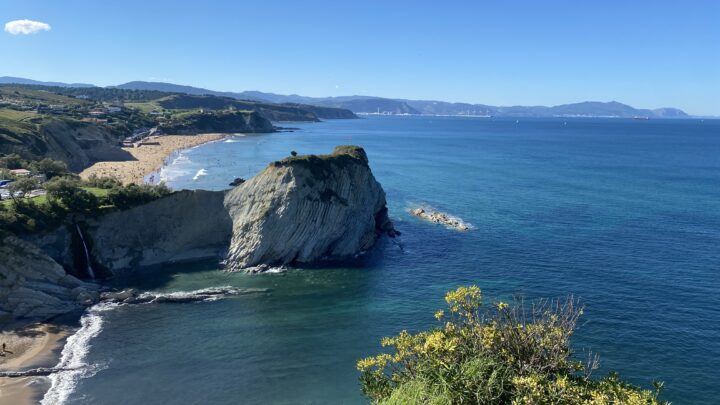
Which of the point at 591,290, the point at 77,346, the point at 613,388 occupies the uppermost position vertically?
the point at 613,388

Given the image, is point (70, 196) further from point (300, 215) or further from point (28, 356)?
point (300, 215)

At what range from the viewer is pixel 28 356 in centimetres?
3975

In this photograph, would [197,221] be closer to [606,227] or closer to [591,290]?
[591,290]

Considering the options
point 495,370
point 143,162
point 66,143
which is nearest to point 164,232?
point 495,370

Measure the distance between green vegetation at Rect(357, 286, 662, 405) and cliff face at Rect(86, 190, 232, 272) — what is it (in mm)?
45310

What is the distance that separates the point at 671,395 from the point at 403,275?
29.2 meters

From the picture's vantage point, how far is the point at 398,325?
44.9 meters

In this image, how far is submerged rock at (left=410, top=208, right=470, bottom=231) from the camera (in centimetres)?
7688

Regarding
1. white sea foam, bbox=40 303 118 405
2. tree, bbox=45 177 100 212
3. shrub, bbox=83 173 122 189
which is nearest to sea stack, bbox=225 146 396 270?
shrub, bbox=83 173 122 189

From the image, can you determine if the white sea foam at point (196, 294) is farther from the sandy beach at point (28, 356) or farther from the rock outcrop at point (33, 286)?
the sandy beach at point (28, 356)

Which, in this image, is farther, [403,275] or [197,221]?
[197,221]

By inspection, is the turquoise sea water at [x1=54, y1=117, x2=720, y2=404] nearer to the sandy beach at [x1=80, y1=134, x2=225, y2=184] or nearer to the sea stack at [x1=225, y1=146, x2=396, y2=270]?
the sea stack at [x1=225, y1=146, x2=396, y2=270]

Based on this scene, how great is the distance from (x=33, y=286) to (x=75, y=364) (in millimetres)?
13261

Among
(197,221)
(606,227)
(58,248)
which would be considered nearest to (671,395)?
(606,227)
